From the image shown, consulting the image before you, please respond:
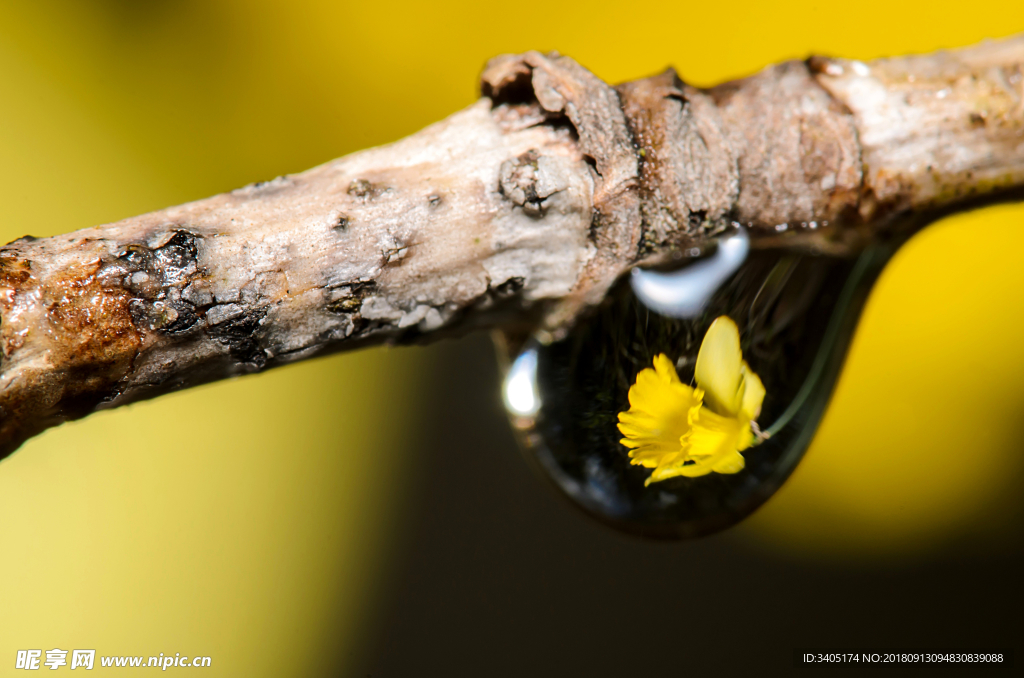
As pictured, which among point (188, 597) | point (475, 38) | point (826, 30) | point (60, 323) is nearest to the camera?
point (60, 323)

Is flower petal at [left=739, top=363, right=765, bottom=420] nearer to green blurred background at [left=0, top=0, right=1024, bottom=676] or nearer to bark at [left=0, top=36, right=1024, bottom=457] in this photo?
bark at [left=0, top=36, right=1024, bottom=457]

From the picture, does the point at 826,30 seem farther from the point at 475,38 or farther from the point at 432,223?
the point at 432,223

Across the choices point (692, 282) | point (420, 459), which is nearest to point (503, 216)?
point (692, 282)

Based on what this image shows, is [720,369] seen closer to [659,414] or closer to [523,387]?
[659,414]

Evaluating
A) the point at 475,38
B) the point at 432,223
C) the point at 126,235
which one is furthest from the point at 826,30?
the point at 126,235

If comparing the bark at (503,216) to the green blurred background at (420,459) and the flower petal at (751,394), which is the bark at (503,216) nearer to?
the flower petal at (751,394)

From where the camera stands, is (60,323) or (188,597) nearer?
(60,323)
